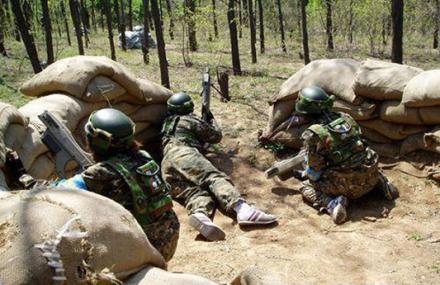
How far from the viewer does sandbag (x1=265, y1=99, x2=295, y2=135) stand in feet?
20.4

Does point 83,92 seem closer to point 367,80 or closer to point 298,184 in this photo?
point 298,184

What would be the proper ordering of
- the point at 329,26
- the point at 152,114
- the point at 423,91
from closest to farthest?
the point at 423,91, the point at 152,114, the point at 329,26

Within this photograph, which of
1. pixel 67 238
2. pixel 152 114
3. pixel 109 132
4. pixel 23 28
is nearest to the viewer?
pixel 67 238

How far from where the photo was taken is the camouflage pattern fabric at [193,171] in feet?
16.0

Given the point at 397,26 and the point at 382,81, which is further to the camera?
the point at 397,26

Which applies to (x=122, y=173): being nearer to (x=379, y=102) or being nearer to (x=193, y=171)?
(x=193, y=171)

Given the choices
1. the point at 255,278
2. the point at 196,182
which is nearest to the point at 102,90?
the point at 196,182

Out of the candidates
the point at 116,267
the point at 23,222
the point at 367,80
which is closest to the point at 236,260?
the point at 116,267

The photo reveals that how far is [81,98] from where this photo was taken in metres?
5.27

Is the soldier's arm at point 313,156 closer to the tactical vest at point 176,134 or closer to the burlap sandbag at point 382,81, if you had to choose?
the burlap sandbag at point 382,81

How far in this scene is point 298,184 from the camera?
5621 mm

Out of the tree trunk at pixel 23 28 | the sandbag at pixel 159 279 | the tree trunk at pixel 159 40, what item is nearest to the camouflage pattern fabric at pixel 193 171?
the sandbag at pixel 159 279

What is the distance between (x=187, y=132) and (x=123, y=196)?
2701 millimetres

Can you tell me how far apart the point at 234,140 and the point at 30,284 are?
5.23 metres
